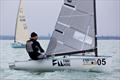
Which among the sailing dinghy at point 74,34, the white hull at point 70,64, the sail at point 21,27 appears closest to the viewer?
the white hull at point 70,64

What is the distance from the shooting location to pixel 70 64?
18109mm

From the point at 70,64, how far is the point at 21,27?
1232 inches

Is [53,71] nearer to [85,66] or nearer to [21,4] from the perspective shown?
[85,66]

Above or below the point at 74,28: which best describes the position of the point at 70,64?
below

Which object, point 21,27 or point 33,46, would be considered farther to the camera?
point 21,27

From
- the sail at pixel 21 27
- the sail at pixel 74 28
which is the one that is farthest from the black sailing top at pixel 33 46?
the sail at pixel 21 27

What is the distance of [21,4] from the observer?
157ft

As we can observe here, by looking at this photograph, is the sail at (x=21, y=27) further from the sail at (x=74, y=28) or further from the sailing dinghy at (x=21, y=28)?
the sail at (x=74, y=28)

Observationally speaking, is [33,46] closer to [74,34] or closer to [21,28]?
[74,34]

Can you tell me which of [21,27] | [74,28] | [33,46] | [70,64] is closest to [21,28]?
[21,27]

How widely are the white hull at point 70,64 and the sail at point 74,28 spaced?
1.10 m

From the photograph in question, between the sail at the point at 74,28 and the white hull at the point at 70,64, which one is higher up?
the sail at the point at 74,28

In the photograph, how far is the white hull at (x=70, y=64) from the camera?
18.0 meters

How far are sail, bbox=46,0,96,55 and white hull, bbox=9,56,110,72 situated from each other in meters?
1.10
